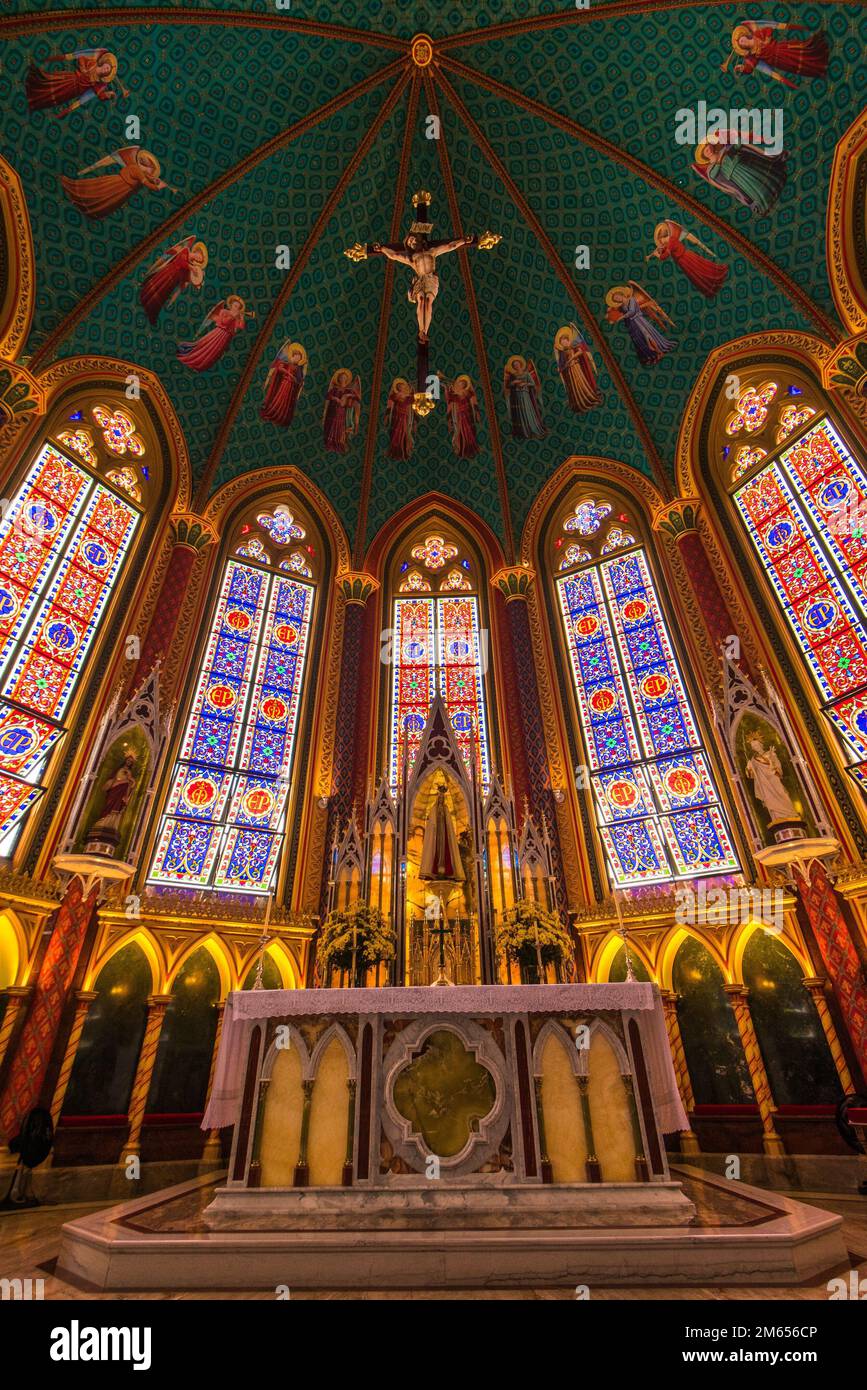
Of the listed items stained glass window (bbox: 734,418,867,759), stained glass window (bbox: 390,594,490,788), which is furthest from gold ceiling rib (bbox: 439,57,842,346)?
stained glass window (bbox: 390,594,490,788)

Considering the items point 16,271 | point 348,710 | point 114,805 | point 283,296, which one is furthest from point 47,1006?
point 283,296

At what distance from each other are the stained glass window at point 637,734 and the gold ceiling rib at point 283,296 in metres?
8.66

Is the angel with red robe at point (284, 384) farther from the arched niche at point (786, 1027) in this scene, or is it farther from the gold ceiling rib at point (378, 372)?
the arched niche at point (786, 1027)

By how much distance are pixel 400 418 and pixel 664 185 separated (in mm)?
7424

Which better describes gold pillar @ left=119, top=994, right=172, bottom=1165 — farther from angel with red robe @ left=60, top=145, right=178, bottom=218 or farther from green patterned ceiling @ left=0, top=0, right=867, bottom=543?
angel with red robe @ left=60, top=145, right=178, bottom=218

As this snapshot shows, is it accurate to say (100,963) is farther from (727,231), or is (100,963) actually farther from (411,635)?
(727,231)

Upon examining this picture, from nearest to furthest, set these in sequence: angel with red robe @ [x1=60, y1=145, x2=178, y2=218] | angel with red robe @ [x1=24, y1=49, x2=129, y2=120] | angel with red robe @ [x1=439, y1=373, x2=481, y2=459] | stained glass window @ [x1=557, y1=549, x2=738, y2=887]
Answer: angel with red robe @ [x1=24, y1=49, x2=129, y2=120] < angel with red robe @ [x1=60, y1=145, x2=178, y2=218] < stained glass window @ [x1=557, y1=549, x2=738, y2=887] < angel with red robe @ [x1=439, y1=373, x2=481, y2=459]

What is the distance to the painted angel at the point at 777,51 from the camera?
1121 cm

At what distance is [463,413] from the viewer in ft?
57.1

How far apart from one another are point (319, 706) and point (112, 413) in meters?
7.46

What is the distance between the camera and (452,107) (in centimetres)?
1467

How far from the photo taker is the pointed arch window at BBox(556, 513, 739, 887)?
12586 mm

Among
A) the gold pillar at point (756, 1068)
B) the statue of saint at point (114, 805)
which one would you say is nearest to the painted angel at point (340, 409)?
the statue of saint at point (114, 805)

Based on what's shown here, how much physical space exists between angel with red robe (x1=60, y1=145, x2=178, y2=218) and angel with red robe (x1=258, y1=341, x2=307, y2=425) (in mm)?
3885
